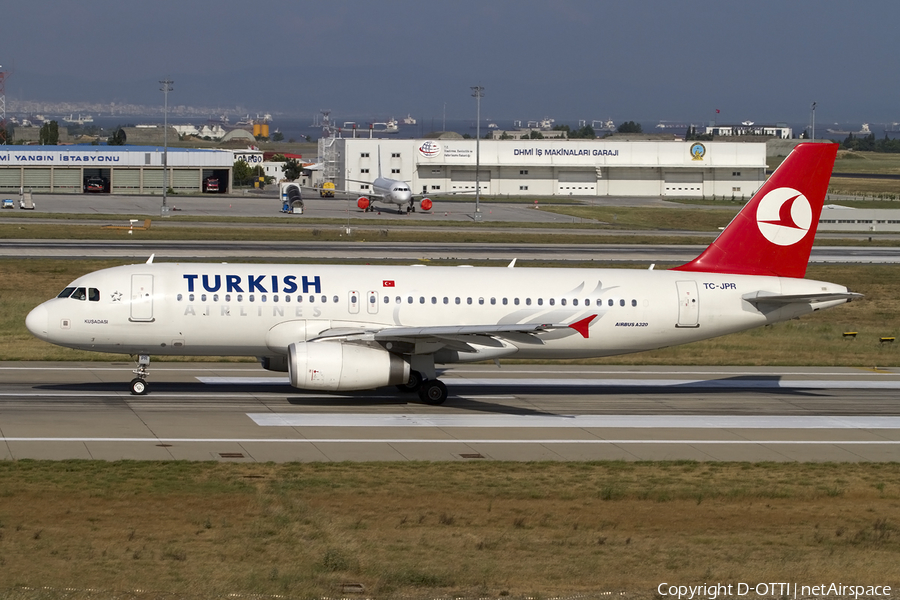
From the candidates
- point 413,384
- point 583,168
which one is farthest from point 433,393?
point 583,168

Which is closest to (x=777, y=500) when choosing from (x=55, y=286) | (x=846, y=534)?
(x=846, y=534)

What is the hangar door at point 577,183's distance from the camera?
16500cm

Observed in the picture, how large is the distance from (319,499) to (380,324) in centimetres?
1219

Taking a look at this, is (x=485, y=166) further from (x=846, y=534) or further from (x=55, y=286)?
(x=846, y=534)

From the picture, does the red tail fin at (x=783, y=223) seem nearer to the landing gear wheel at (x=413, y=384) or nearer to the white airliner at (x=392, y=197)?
the landing gear wheel at (x=413, y=384)

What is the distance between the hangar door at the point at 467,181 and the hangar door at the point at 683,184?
2843 centimetres

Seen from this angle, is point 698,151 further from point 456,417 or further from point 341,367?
point 341,367

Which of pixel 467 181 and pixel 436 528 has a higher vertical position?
pixel 467 181

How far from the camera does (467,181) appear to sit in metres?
162

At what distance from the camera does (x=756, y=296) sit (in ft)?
118

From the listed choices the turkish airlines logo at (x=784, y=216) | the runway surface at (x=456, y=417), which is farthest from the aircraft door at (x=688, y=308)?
the turkish airlines logo at (x=784, y=216)

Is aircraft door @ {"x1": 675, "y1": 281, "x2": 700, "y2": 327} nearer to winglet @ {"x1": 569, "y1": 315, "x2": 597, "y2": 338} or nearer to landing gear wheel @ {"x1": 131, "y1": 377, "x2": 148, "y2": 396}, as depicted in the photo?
winglet @ {"x1": 569, "y1": 315, "x2": 597, "y2": 338}

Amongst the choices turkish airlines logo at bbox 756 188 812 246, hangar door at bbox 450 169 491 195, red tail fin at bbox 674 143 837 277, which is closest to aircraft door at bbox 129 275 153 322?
red tail fin at bbox 674 143 837 277

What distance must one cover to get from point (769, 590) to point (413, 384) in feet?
67.7
